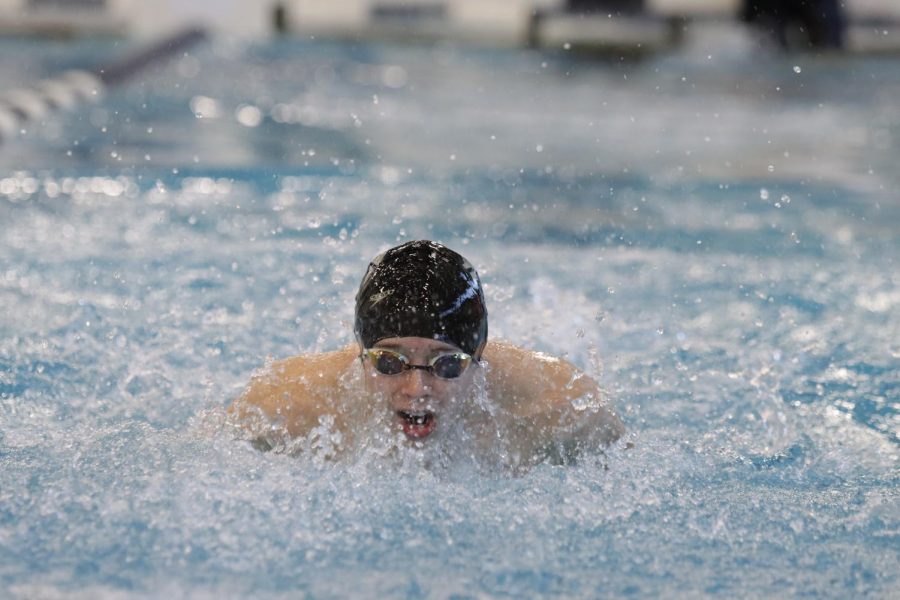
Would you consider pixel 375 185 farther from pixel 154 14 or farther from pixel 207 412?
pixel 154 14

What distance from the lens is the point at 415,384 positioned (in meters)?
2.34

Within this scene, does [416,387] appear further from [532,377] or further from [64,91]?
[64,91]

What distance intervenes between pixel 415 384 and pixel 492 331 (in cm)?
133

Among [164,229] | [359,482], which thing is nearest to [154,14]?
[164,229]

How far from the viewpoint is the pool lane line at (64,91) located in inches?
260

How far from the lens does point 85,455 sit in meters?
2.61

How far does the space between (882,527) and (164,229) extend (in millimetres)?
3323

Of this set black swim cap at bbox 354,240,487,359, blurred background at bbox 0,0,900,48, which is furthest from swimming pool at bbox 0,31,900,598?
blurred background at bbox 0,0,900,48

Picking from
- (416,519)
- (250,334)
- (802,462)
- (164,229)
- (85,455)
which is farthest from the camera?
(164,229)

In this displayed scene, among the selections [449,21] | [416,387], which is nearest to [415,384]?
[416,387]

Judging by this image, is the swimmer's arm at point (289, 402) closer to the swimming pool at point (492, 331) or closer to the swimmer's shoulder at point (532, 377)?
the swimming pool at point (492, 331)

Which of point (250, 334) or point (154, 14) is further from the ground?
point (154, 14)

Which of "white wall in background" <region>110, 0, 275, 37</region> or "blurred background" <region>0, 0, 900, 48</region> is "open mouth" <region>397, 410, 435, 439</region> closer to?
"blurred background" <region>0, 0, 900, 48</region>

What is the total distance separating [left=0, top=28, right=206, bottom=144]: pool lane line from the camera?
6.59 m
